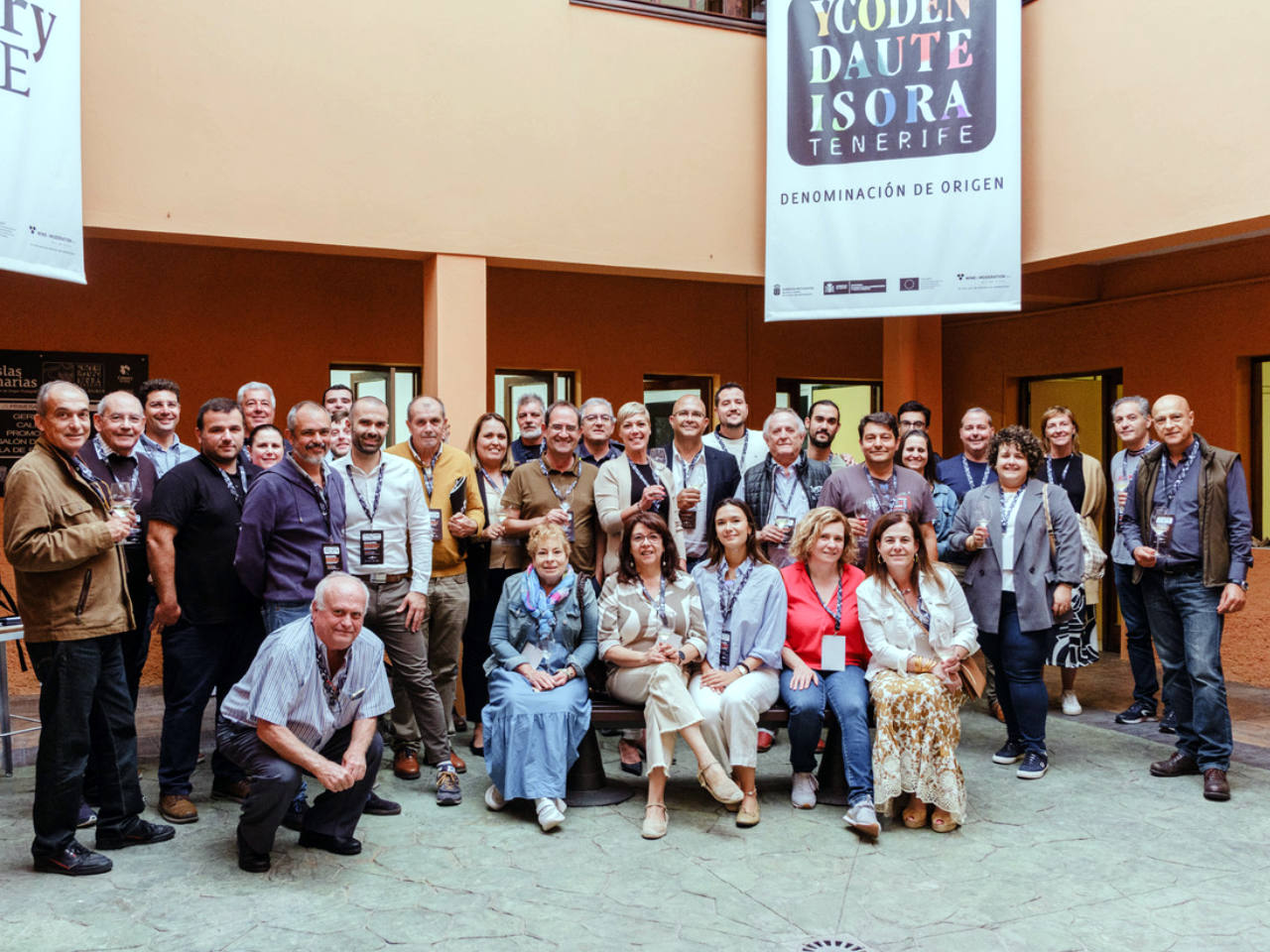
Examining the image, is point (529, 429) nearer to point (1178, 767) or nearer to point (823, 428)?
point (823, 428)

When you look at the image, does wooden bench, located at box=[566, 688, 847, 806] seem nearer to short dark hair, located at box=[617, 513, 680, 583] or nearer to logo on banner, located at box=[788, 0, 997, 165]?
short dark hair, located at box=[617, 513, 680, 583]

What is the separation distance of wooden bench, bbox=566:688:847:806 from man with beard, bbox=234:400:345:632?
130 centimetres

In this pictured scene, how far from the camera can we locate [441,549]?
528cm

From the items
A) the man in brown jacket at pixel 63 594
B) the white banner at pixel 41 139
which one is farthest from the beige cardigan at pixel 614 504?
the white banner at pixel 41 139

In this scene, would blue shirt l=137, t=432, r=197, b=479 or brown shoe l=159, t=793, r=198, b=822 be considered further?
blue shirt l=137, t=432, r=197, b=479

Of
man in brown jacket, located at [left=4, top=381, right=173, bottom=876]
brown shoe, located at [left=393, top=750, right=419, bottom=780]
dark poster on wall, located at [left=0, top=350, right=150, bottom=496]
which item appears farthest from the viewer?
dark poster on wall, located at [left=0, top=350, right=150, bottom=496]

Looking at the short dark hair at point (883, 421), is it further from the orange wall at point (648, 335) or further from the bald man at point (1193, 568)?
the orange wall at point (648, 335)

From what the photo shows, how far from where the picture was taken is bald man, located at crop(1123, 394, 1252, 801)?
4.98 metres

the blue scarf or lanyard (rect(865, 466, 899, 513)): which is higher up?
lanyard (rect(865, 466, 899, 513))

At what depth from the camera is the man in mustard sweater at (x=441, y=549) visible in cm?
527

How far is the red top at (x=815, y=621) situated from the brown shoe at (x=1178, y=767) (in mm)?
1535

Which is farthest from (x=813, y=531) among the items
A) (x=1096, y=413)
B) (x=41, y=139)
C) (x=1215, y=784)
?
(x=1096, y=413)

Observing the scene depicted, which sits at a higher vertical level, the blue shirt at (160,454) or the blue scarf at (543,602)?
the blue shirt at (160,454)

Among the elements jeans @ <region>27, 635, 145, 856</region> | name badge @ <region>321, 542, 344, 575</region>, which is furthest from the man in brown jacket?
name badge @ <region>321, 542, 344, 575</region>
